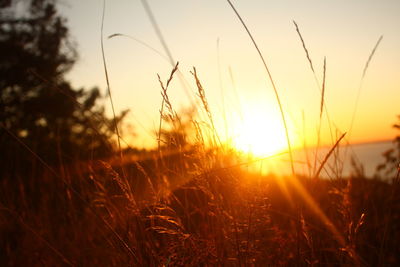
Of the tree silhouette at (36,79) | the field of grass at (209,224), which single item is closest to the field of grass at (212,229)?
the field of grass at (209,224)

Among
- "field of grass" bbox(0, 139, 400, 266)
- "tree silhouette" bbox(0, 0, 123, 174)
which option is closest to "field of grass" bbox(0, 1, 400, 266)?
"field of grass" bbox(0, 139, 400, 266)

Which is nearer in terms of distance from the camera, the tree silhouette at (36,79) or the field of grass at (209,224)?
the field of grass at (209,224)

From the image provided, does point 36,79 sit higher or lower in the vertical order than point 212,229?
higher

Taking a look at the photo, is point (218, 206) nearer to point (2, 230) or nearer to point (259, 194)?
point (259, 194)

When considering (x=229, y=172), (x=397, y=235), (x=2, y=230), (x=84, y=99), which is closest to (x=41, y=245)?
(x=2, y=230)

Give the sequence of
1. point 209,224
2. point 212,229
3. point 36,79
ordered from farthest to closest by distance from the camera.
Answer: point 36,79
point 209,224
point 212,229

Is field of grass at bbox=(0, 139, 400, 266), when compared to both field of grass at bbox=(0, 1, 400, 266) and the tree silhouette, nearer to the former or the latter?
field of grass at bbox=(0, 1, 400, 266)

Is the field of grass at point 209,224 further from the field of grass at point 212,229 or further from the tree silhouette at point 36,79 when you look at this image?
the tree silhouette at point 36,79

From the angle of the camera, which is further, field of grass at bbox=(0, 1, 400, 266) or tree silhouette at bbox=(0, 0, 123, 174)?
tree silhouette at bbox=(0, 0, 123, 174)

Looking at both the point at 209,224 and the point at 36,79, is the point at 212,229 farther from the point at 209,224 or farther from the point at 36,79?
the point at 36,79

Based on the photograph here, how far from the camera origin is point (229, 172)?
113cm

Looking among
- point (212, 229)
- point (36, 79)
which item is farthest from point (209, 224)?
point (36, 79)

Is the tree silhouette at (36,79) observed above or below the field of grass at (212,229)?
above

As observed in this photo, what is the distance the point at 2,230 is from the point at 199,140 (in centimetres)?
195
